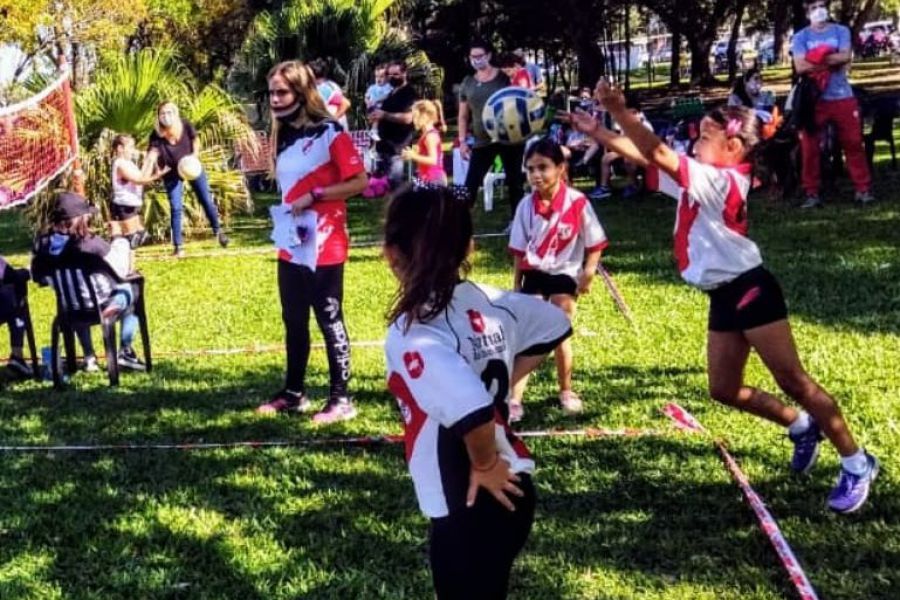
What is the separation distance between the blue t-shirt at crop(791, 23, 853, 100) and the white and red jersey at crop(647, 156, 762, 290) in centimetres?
776

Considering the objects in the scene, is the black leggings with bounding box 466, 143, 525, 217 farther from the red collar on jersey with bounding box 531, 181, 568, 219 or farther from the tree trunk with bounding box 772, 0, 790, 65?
the tree trunk with bounding box 772, 0, 790, 65

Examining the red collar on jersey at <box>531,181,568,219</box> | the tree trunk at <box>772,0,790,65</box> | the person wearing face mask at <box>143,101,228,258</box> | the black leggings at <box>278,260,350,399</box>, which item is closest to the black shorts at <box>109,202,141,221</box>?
the person wearing face mask at <box>143,101,228,258</box>

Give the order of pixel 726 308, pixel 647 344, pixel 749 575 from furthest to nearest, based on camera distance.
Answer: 1. pixel 647 344
2. pixel 726 308
3. pixel 749 575

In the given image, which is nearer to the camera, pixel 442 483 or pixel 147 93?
pixel 442 483

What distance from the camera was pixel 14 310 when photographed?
7070 millimetres

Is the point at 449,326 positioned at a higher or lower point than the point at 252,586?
higher

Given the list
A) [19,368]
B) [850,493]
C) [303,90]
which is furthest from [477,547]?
[19,368]

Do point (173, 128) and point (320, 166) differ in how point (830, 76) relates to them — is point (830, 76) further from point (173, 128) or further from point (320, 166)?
point (320, 166)

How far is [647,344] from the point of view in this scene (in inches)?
272

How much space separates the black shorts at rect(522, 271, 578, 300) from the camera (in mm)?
5473

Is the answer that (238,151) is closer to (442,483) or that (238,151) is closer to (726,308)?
(726,308)

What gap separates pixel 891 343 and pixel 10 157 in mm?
10912

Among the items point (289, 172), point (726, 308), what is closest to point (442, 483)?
point (726, 308)

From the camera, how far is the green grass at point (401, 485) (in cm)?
388
